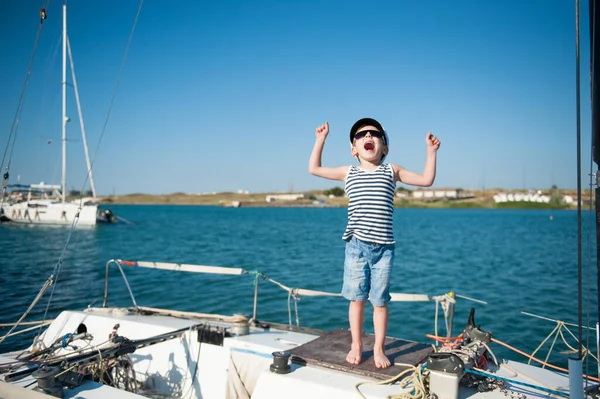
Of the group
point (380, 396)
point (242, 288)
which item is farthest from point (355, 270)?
point (242, 288)

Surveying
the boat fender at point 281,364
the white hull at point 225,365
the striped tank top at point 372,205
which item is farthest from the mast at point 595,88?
the boat fender at point 281,364

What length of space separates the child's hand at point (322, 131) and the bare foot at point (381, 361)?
1.81 meters

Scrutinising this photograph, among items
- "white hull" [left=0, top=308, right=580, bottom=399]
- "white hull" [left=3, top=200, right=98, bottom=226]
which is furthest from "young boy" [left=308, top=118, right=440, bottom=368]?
"white hull" [left=3, top=200, right=98, bottom=226]

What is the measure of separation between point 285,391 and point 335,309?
887cm

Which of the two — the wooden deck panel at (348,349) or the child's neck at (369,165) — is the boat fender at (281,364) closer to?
the wooden deck panel at (348,349)

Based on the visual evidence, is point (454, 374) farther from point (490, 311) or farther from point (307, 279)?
point (307, 279)

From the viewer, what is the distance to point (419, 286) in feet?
53.7

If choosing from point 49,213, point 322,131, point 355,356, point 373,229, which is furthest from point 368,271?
point 49,213

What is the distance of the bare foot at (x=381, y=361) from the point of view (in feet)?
11.5

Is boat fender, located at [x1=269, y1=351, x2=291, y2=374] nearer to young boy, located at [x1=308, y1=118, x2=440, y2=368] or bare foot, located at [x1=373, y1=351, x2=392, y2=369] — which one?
young boy, located at [x1=308, y1=118, x2=440, y2=368]

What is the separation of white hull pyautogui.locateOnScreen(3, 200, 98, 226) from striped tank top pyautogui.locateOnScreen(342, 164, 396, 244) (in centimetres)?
4819

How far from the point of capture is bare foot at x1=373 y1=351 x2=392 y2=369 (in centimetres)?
350

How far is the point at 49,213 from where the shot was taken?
155 ft

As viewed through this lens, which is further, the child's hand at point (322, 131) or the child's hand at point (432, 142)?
the child's hand at point (322, 131)
